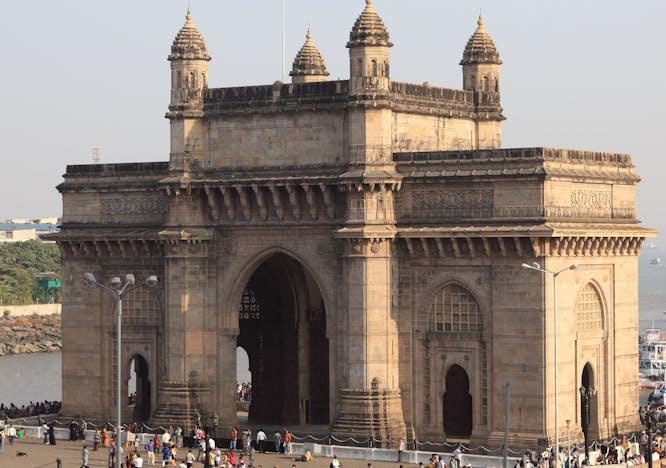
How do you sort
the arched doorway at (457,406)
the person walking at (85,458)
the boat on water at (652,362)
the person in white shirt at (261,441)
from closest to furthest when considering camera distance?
the person walking at (85,458) → the person in white shirt at (261,441) → the arched doorway at (457,406) → the boat on water at (652,362)

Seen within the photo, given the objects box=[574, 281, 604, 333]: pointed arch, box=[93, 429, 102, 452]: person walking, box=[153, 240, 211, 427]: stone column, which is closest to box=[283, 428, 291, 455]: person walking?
box=[153, 240, 211, 427]: stone column

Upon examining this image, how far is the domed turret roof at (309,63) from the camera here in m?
75.8

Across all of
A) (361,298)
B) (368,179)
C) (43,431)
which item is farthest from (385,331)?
(43,431)

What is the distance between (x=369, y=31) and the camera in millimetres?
63500

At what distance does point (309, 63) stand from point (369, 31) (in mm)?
12657

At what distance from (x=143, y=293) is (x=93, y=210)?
4.18m

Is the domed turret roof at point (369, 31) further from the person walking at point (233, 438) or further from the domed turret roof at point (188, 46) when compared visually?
the person walking at point (233, 438)

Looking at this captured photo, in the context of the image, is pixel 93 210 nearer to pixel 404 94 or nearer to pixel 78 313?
pixel 78 313

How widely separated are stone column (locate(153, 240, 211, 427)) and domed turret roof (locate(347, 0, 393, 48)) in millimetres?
10133

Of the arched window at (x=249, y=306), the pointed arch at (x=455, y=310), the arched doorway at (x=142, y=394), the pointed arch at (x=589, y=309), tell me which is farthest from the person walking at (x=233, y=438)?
the pointed arch at (x=589, y=309)

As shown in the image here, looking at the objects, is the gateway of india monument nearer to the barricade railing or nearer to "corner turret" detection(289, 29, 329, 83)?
the barricade railing

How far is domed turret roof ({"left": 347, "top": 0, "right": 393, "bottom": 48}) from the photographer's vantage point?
2498 inches

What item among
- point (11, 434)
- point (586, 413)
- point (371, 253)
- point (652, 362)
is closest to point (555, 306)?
point (586, 413)

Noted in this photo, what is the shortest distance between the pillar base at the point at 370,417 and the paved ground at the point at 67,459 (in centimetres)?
170
